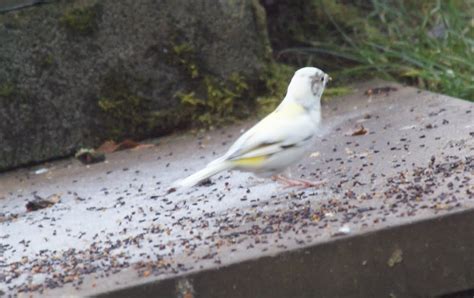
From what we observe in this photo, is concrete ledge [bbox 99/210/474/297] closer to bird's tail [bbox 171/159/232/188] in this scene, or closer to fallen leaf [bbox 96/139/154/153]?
bird's tail [bbox 171/159/232/188]

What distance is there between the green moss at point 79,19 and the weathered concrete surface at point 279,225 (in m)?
0.92

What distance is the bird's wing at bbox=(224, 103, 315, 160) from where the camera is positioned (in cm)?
430

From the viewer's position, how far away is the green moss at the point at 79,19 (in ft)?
20.7

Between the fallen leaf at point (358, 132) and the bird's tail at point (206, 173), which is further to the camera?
the fallen leaf at point (358, 132)

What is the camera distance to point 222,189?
16.2 ft

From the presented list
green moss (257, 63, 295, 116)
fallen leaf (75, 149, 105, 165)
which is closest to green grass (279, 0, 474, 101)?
green moss (257, 63, 295, 116)

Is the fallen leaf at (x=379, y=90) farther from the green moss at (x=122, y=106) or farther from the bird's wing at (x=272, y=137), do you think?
the bird's wing at (x=272, y=137)

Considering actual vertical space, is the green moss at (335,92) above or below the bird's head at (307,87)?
below

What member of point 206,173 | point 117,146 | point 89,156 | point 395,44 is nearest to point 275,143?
point 206,173

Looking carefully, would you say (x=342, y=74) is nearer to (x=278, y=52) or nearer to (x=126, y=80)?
(x=278, y=52)

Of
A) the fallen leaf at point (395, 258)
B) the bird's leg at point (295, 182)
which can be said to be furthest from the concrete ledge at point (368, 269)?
the bird's leg at point (295, 182)

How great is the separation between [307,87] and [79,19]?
2138 millimetres

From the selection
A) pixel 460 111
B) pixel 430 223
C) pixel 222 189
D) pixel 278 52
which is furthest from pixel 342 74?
pixel 430 223

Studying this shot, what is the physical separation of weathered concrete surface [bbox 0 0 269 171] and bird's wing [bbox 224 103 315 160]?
6.94 ft
